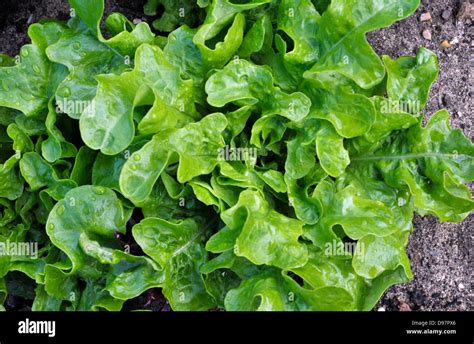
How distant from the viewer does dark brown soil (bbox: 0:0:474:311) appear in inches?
118

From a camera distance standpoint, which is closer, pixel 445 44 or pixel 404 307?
pixel 404 307

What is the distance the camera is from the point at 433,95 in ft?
10.1

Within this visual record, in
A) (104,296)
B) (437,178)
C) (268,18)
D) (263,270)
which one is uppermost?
(268,18)

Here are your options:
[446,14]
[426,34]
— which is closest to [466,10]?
[446,14]

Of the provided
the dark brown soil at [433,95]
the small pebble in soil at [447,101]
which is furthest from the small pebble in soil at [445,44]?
the small pebble in soil at [447,101]

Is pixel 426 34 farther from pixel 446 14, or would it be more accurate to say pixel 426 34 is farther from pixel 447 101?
pixel 447 101

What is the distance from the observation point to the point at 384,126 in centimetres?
256

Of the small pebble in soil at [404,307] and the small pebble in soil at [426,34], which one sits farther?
the small pebble in soil at [426,34]

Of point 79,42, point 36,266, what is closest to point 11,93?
point 79,42

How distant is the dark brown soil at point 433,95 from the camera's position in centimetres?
300

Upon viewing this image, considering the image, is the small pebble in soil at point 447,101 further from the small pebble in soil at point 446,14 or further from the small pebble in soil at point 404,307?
the small pebble in soil at point 404,307

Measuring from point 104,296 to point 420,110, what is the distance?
154 cm

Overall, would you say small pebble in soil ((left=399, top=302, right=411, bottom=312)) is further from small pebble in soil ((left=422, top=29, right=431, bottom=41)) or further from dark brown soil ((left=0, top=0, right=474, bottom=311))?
small pebble in soil ((left=422, top=29, right=431, bottom=41))
